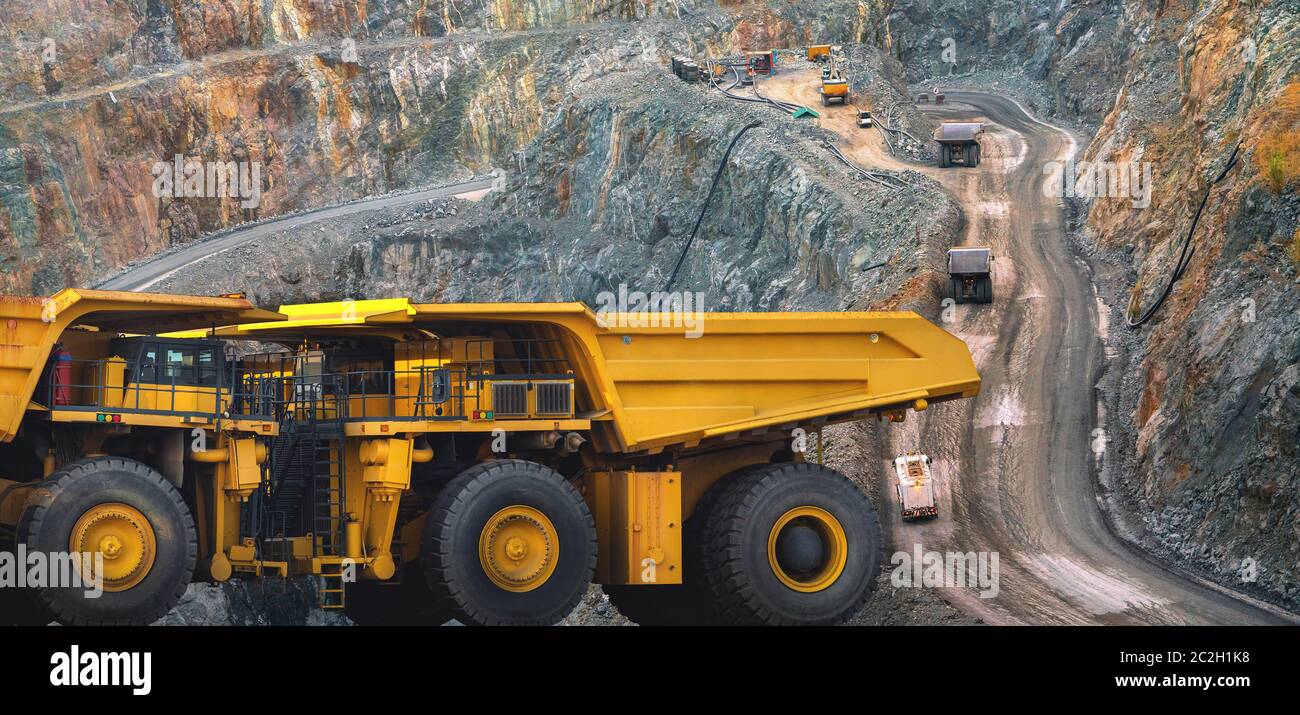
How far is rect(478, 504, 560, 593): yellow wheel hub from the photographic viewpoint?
60.7ft

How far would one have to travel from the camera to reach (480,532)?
1842cm

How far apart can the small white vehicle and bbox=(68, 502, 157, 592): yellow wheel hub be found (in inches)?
684

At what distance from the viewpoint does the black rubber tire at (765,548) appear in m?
19.4

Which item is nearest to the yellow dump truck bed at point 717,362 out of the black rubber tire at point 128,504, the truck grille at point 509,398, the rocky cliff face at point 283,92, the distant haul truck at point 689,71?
the truck grille at point 509,398

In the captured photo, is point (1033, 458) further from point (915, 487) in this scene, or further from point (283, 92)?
point (283, 92)

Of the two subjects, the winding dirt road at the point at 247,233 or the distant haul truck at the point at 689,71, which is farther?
the winding dirt road at the point at 247,233

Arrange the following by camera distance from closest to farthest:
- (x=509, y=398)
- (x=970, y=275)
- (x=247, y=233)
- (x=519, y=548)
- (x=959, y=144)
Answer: (x=519, y=548) → (x=509, y=398) → (x=970, y=275) → (x=959, y=144) → (x=247, y=233)

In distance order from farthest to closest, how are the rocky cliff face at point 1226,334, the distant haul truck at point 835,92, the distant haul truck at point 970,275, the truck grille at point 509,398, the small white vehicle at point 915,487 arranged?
1. the distant haul truck at point 835,92
2. the distant haul truck at point 970,275
3. the small white vehicle at point 915,487
4. the rocky cliff face at point 1226,334
5. the truck grille at point 509,398

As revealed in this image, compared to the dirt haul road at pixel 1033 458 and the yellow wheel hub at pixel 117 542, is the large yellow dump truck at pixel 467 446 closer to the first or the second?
the yellow wheel hub at pixel 117 542

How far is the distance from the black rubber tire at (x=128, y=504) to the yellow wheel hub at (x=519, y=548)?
330 cm

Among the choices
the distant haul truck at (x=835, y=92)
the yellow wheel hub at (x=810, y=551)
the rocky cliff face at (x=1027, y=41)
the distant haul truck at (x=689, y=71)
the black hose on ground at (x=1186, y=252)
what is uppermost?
the rocky cliff face at (x=1027, y=41)

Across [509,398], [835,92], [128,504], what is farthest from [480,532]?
[835,92]

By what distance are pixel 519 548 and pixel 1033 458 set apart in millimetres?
18146
